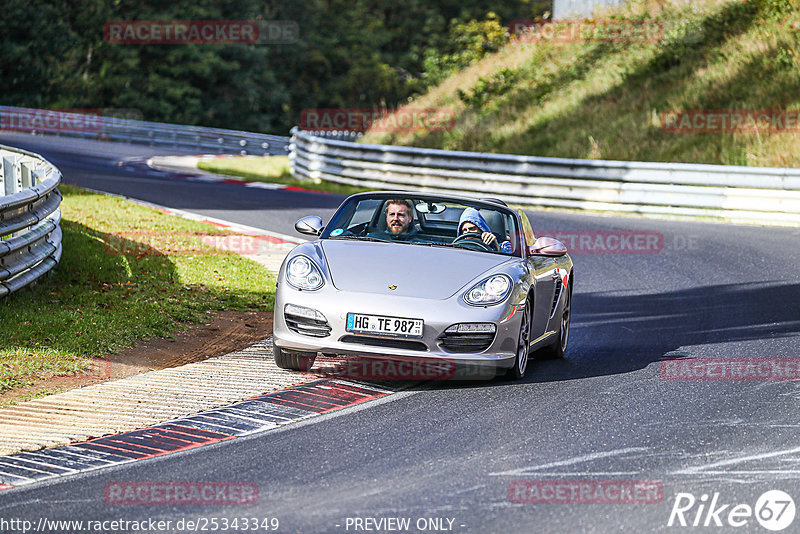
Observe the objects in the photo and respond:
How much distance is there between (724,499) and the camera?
5219 millimetres

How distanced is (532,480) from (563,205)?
17.2 metres

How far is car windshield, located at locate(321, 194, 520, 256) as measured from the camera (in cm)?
863

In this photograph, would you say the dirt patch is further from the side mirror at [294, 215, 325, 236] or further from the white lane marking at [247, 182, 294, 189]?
the white lane marking at [247, 182, 294, 189]

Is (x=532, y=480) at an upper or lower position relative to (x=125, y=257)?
upper

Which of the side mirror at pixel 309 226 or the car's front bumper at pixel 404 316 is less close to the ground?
the side mirror at pixel 309 226

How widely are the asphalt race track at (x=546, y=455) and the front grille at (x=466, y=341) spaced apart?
0.30 m

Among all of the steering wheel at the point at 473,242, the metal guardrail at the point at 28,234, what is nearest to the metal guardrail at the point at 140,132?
the metal guardrail at the point at 28,234

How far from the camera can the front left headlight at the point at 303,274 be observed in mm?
7781

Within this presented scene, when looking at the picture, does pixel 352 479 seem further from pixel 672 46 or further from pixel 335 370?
pixel 672 46

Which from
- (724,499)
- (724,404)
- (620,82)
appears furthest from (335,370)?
(620,82)

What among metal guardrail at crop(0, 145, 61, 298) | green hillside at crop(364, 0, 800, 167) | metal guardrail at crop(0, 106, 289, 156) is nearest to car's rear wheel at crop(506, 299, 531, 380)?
metal guardrail at crop(0, 145, 61, 298)

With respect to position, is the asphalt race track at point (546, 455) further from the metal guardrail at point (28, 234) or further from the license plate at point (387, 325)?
the metal guardrail at point (28, 234)

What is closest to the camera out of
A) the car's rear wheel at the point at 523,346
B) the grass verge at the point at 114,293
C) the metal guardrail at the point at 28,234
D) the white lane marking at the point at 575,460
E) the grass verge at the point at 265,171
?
the white lane marking at the point at 575,460

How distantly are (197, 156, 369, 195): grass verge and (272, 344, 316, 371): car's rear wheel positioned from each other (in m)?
16.0
